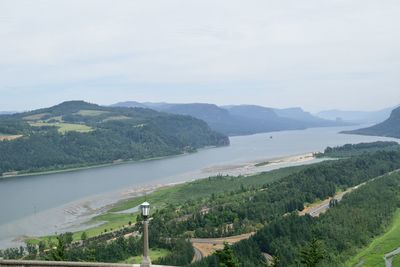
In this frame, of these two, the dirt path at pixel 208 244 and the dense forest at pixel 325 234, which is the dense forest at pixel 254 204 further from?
the dense forest at pixel 325 234

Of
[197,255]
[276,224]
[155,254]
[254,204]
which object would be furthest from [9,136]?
[276,224]

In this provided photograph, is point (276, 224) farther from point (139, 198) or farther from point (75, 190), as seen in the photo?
point (75, 190)

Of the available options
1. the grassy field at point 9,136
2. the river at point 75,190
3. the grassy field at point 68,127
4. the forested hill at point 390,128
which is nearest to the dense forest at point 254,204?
the river at point 75,190

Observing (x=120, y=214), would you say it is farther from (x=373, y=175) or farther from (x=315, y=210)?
(x=373, y=175)

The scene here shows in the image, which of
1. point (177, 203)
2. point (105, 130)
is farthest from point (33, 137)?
point (177, 203)

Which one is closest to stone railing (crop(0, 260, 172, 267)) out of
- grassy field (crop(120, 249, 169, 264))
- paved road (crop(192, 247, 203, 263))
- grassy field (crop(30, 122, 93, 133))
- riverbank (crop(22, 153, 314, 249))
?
grassy field (crop(120, 249, 169, 264))
